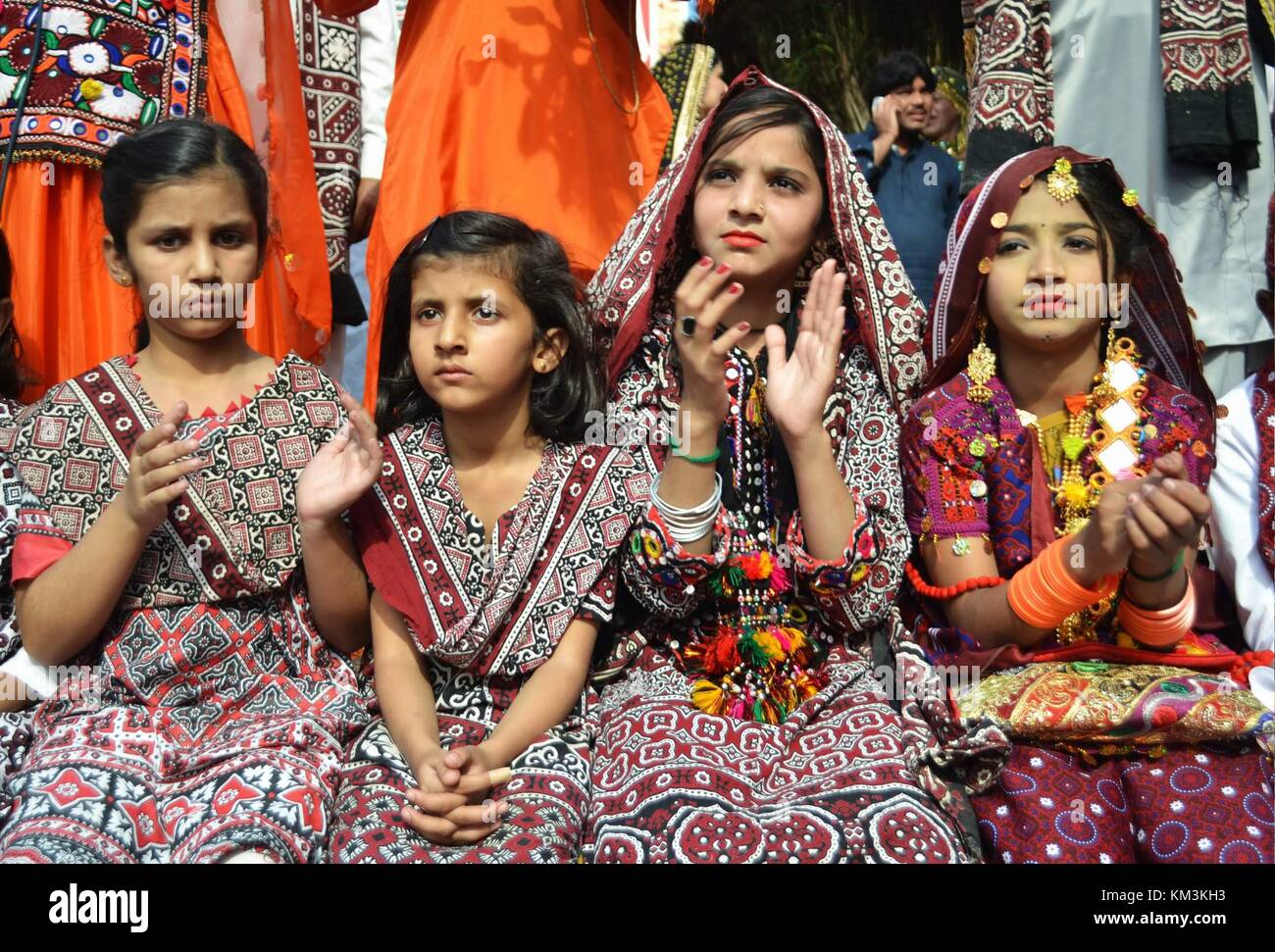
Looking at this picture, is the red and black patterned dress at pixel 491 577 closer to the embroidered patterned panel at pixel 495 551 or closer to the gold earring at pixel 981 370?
the embroidered patterned panel at pixel 495 551

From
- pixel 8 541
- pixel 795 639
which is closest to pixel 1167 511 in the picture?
pixel 795 639

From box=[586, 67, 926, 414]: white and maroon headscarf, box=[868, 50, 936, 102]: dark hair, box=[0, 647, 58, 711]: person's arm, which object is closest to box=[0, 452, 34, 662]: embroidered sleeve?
box=[0, 647, 58, 711]: person's arm

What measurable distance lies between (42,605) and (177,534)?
29cm

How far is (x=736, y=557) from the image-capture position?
113 inches

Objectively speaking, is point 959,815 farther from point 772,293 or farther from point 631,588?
point 772,293

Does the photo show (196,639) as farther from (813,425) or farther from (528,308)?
(813,425)

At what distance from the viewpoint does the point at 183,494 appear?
274 cm

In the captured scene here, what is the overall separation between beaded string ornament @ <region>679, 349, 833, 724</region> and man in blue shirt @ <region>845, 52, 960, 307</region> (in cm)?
216

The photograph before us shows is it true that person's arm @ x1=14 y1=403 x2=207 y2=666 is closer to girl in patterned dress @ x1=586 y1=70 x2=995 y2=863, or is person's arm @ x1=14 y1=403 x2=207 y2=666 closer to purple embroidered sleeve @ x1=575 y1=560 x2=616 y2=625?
purple embroidered sleeve @ x1=575 y1=560 x2=616 y2=625

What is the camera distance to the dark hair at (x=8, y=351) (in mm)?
3240

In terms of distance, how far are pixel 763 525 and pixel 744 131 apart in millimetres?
952

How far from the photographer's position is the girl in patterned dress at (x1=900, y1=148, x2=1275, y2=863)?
2482 mm

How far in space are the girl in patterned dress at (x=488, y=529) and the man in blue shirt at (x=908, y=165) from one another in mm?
2187

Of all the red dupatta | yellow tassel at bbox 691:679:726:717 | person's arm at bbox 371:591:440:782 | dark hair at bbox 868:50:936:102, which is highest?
dark hair at bbox 868:50:936:102
